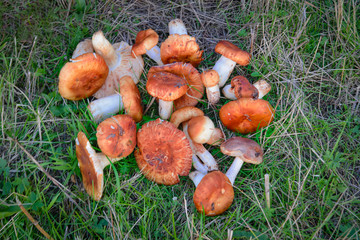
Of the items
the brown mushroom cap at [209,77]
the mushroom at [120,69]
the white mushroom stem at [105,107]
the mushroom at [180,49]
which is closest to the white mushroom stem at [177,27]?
the mushroom at [180,49]

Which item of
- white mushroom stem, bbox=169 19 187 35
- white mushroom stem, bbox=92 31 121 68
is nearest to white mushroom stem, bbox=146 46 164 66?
white mushroom stem, bbox=169 19 187 35

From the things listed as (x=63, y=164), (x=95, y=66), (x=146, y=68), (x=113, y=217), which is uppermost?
(x=95, y=66)

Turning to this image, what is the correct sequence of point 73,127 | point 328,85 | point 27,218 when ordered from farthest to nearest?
point 328,85 → point 73,127 → point 27,218

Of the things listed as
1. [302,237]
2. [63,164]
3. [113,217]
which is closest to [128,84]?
[63,164]

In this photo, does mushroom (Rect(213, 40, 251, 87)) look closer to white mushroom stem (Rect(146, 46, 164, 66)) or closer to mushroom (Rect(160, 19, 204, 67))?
mushroom (Rect(160, 19, 204, 67))

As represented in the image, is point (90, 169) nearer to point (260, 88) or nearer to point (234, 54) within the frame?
point (234, 54)

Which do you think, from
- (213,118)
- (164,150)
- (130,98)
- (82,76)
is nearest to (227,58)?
(213,118)

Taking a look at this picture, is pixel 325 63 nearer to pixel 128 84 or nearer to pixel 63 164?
pixel 128 84

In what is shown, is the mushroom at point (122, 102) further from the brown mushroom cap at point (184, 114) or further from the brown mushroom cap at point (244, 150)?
the brown mushroom cap at point (244, 150)

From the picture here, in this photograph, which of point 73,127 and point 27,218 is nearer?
point 27,218
